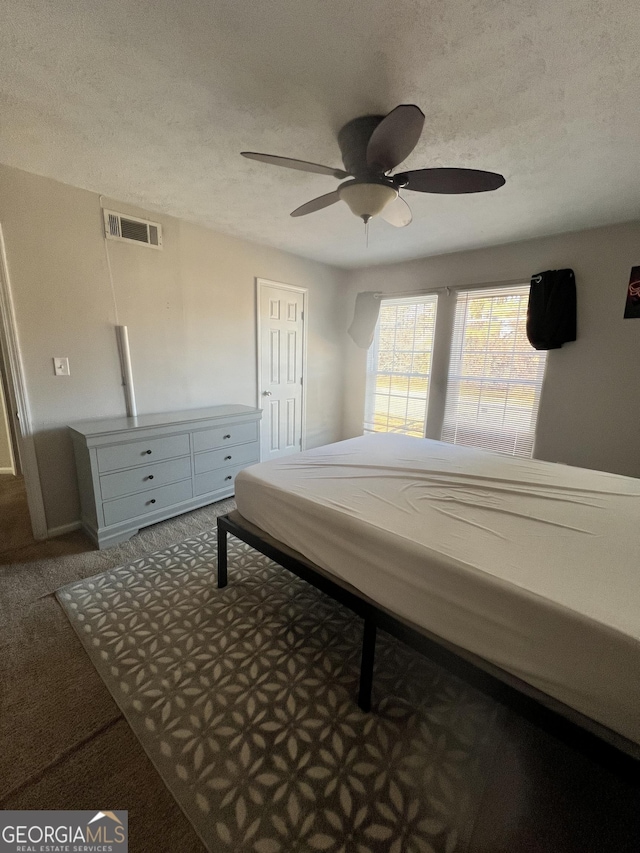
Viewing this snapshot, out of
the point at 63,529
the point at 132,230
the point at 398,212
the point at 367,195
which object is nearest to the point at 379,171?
the point at 367,195

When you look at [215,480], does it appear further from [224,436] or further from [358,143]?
[358,143]

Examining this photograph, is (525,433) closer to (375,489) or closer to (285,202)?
(375,489)

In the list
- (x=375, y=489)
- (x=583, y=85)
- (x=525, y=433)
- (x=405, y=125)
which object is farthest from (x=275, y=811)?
(x=525, y=433)

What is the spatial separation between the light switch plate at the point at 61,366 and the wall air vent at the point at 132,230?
3.18ft

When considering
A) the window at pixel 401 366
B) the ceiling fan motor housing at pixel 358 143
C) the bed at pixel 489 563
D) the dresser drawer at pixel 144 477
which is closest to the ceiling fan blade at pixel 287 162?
the ceiling fan motor housing at pixel 358 143

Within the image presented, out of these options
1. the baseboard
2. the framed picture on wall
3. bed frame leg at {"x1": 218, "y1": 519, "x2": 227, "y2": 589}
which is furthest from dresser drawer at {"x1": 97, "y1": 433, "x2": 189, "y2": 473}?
the framed picture on wall

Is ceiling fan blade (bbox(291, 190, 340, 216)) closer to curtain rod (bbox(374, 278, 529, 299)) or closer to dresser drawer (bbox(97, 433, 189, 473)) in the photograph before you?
dresser drawer (bbox(97, 433, 189, 473))

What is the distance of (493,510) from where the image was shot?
5.23 feet

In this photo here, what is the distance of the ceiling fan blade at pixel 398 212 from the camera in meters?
1.82

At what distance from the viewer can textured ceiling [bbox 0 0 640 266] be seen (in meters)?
1.12

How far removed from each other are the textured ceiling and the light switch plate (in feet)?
3.85

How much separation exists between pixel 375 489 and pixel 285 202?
214 cm

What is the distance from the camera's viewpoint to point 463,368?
12.0 ft

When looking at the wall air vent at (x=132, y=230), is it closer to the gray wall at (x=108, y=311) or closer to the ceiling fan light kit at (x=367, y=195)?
the gray wall at (x=108, y=311)
